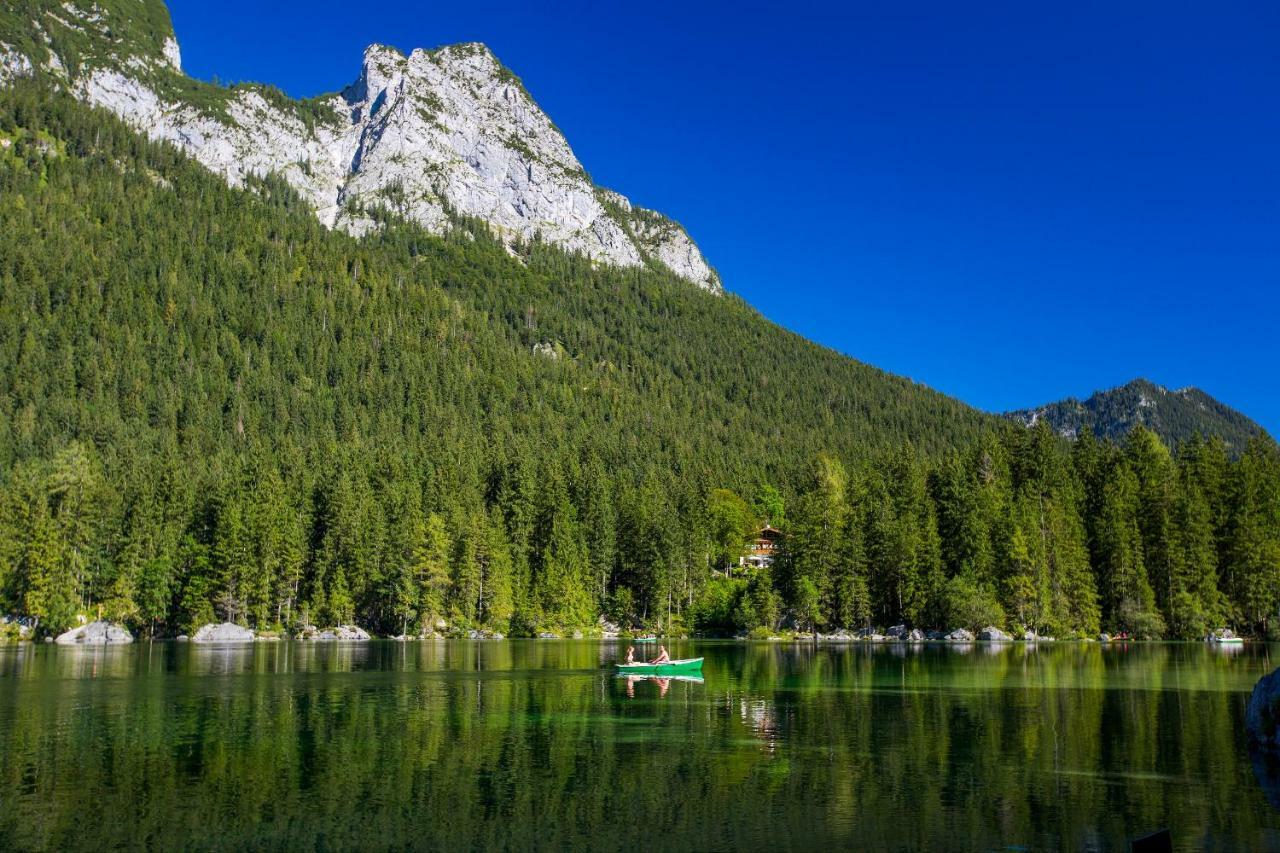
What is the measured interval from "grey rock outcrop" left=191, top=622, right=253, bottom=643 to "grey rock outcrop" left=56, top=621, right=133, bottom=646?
23.4 feet

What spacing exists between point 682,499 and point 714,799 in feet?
392

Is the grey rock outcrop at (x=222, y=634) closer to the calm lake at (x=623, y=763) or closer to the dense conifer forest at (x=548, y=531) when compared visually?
the dense conifer forest at (x=548, y=531)

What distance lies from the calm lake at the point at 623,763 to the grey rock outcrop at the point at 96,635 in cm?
4736

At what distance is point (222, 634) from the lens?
107938 mm

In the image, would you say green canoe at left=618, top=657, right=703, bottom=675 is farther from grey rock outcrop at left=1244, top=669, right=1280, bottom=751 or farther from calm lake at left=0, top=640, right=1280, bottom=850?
grey rock outcrop at left=1244, top=669, right=1280, bottom=751

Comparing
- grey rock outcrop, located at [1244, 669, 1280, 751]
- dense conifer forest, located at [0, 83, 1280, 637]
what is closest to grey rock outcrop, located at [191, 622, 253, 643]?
dense conifer forest, located at [0, 83, 1280, 637]

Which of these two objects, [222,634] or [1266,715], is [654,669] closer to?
[1266,715]

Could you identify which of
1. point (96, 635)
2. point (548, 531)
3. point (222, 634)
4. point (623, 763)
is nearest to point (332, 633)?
point (222, 634)

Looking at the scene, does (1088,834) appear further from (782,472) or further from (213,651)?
(782,472)

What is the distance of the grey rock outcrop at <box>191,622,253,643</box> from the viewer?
106688mm

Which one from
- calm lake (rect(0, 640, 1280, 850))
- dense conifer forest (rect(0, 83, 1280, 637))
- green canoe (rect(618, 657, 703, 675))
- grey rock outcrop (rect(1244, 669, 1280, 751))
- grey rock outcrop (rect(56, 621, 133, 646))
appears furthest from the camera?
dense conifer forest (rect(0, 83, 1280, 637))

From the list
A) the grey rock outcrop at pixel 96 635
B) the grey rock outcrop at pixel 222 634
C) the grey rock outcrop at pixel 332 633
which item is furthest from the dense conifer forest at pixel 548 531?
the grey rock outcrop at pixel 222 634

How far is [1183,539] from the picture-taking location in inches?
4363

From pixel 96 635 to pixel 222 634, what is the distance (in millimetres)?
12615
